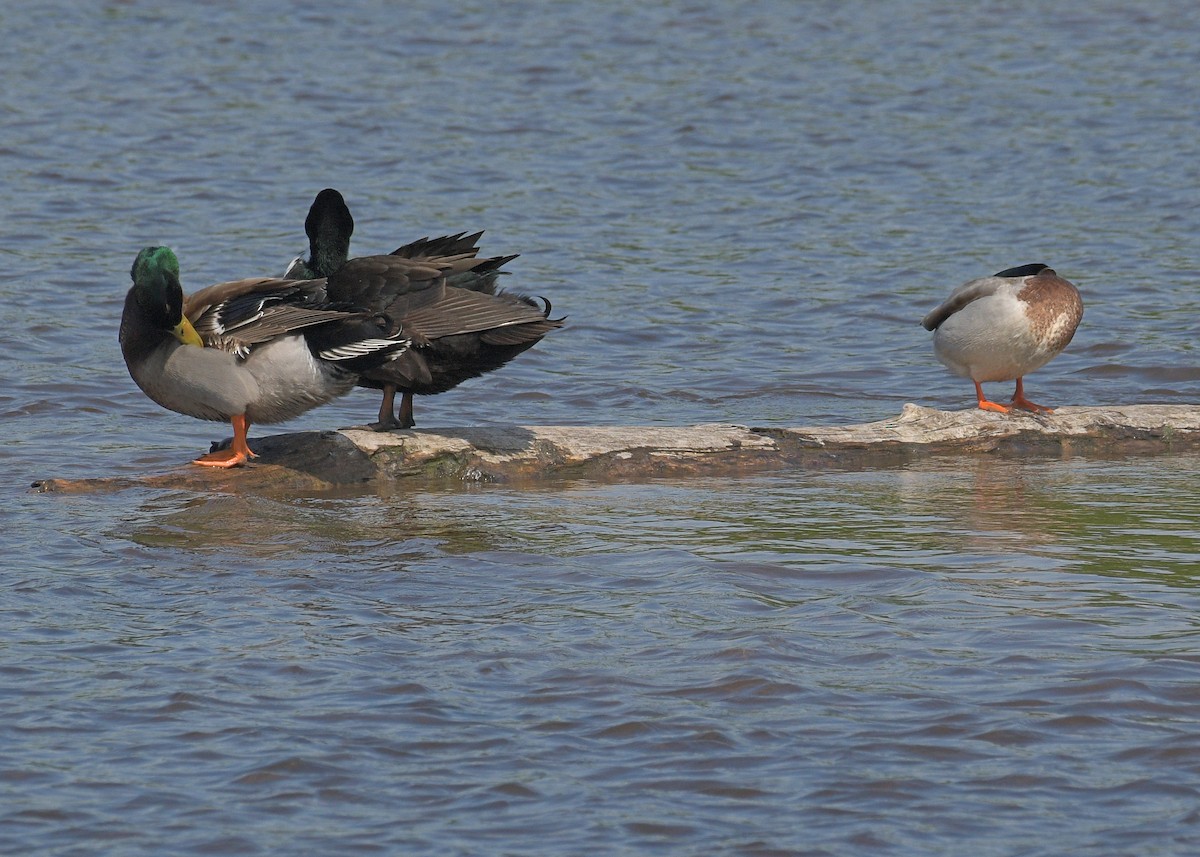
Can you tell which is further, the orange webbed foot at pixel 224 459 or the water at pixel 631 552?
the orange webbed foot at pixel 224 459

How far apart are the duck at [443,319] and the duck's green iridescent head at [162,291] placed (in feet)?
2.37

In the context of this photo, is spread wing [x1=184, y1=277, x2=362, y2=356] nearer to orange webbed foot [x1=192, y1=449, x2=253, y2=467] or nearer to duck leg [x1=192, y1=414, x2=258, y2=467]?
duck leg [x1=192, y1=414, x2=258, y2=467]

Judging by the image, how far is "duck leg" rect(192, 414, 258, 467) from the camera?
7.67 meters

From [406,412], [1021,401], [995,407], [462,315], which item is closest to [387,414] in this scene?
[406,412]

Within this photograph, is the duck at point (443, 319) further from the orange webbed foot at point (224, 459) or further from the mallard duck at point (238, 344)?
the orange webbed foot at point (224, 459)

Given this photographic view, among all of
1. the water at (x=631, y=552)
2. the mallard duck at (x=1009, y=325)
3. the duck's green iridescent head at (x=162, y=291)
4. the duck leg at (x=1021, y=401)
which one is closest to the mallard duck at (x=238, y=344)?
the duck's green iridescent head at (x=162, y=291)

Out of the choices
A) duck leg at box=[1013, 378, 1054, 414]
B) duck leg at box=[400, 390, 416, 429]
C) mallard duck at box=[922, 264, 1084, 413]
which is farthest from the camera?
duck leg at box=[1013, 378, 1054, 414]

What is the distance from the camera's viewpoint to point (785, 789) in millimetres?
4594

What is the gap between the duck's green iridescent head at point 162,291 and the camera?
24.5 ft

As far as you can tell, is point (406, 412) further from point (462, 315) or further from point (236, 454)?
point (236, 454)

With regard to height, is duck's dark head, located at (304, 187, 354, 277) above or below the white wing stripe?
above

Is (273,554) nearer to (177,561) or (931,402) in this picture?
(177,561)

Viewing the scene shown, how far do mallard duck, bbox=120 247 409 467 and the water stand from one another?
476 millimetres

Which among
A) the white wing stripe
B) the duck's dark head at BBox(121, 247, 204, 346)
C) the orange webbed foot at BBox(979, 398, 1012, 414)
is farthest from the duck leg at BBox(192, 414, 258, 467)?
the orange webbed foot at BBox(979, 398, 1012, 414)
